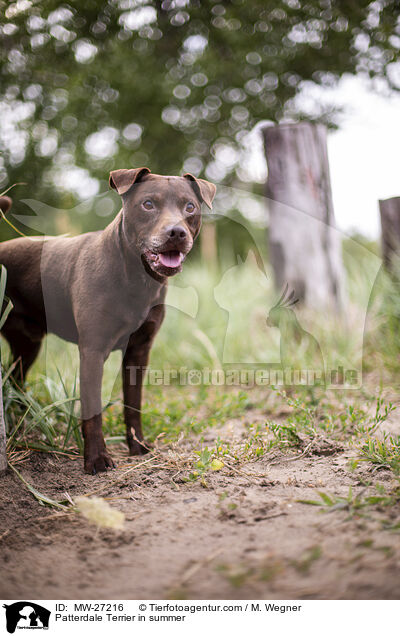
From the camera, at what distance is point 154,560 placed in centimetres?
162

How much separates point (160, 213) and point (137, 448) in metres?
1.35

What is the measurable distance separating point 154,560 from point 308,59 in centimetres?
646

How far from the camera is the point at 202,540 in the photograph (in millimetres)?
1719

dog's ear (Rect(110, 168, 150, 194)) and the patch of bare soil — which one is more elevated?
dog's ear (Rect(110, 168, 150, 194))

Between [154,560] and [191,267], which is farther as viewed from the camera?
[191,267]

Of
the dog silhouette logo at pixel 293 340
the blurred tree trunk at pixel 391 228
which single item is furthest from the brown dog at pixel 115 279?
the blurred tree trunk at pixel 391 228

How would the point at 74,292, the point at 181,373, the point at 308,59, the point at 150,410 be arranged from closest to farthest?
1. the point at 74,292
2. the point at 150,410
3. the point at 181,373
4. the point at 308,59
